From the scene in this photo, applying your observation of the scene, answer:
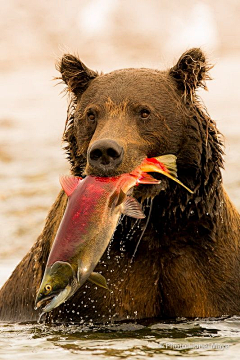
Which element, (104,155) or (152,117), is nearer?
(104,155)

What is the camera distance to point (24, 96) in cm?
2008

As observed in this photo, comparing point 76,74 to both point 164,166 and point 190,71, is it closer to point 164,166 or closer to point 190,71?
point 190,71

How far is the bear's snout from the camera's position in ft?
20.4

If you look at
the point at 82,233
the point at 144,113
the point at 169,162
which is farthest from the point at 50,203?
the point at 82,233

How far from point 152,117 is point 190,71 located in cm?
54

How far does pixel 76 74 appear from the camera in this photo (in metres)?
7.48

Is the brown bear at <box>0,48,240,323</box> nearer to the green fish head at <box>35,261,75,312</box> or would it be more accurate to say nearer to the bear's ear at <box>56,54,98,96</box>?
the bear's ear at <box>56,54,98,96</box>

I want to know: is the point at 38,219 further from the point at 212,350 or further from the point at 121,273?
the point at 212,350

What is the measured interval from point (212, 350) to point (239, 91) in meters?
13.2

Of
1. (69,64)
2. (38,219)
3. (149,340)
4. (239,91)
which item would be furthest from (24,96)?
(149,340)

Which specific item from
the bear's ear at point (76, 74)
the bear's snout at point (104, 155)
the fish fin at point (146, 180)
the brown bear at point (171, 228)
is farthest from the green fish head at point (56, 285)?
the bear's ear at point (76, 74)

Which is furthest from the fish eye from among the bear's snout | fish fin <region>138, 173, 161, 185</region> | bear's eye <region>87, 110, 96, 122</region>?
bear's eye <region>87, 110, 96, 122</region>

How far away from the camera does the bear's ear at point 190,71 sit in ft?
23.7

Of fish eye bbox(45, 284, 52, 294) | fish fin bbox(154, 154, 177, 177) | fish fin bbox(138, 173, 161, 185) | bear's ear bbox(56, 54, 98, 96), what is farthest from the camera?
bear's ear bbox(56, 54, 98, 96)
